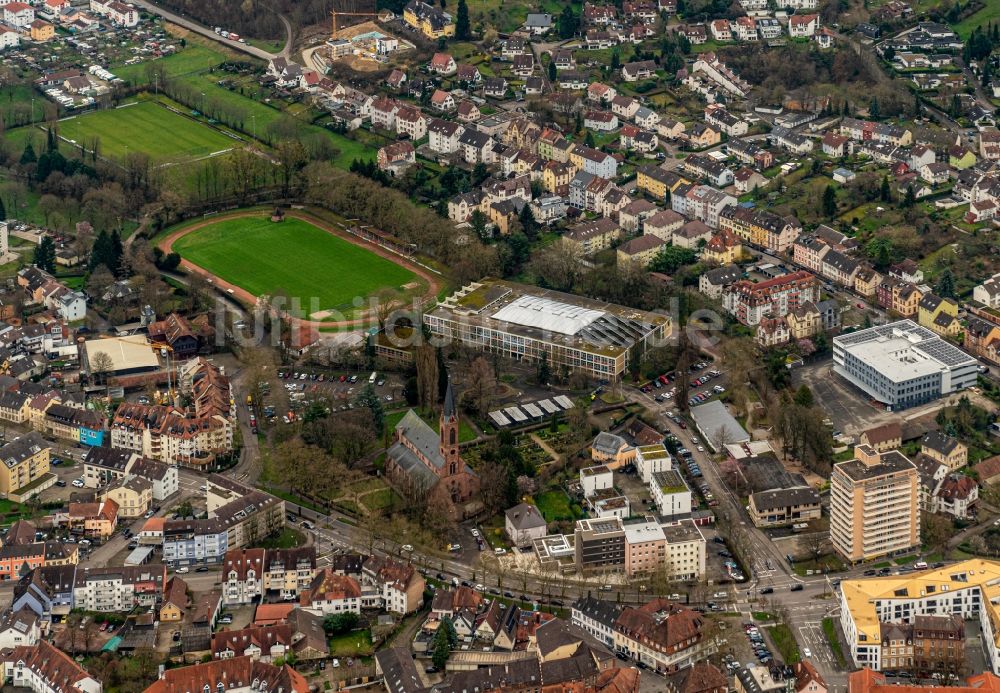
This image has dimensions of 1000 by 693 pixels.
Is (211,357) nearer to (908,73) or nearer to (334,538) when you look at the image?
(334,538)

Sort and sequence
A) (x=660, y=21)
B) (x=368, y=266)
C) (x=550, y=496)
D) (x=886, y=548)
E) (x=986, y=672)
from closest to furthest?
1. (x=986, y=672)
2. (x=886, y=548)
3. (x=550, y=496)
4. (x=368, y=266)
5. (x=660, y=21)

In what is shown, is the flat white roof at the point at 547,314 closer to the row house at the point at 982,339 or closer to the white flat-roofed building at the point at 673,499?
the white flat-roofed building at the point at 673,499

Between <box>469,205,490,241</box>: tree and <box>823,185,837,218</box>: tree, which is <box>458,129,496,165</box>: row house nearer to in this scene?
<box>469,205,490,241</box>: tree

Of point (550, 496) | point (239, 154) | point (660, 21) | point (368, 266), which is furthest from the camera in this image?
point (660, 21)

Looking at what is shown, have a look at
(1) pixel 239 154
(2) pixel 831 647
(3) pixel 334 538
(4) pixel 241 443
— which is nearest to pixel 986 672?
(2) pixel 831 647

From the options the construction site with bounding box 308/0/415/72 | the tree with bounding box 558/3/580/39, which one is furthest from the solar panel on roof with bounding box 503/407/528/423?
the tree with bounding box 558/3/580/39

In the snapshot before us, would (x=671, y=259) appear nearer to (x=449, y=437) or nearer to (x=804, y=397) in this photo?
Answer: (x=804, y=397)

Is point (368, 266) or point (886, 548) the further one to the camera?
point (368, 266)

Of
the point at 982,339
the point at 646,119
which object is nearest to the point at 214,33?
the point at 646,119
